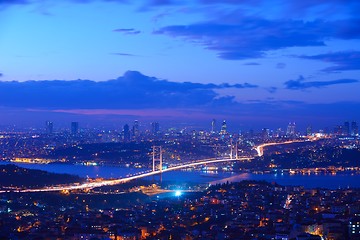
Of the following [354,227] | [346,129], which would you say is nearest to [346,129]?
[346,129]

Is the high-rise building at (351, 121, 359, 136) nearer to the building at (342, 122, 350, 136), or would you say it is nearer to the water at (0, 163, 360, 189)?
the building at (342, 122, 350, 136)

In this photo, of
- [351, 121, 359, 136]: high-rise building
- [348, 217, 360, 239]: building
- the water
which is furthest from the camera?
[351, 121, 359, 136]: high-rise building

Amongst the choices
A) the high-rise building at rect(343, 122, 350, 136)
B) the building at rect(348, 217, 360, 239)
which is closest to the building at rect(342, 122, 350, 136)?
the high-rise building at rect(343, 122, 350, 136)

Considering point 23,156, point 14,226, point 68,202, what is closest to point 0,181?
point 68,202

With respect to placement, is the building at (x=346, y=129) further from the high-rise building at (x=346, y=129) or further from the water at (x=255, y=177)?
the water at (x=255, y=177)

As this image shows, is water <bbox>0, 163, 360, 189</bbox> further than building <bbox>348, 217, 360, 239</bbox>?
Yes

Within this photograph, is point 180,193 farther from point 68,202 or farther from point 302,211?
point 302,211

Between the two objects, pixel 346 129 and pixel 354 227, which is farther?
pixel 346 129

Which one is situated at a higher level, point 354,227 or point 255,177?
point 354,227

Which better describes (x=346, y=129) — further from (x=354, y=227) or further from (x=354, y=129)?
(x=354, y=227)

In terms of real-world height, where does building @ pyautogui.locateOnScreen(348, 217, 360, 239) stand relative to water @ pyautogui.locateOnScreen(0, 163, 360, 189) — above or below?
above

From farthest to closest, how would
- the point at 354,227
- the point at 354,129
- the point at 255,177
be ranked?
the point at 354,129, the point at 255,177, the point at 354,227

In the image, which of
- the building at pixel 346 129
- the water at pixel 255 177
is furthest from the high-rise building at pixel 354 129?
the water at pixel 255 177
